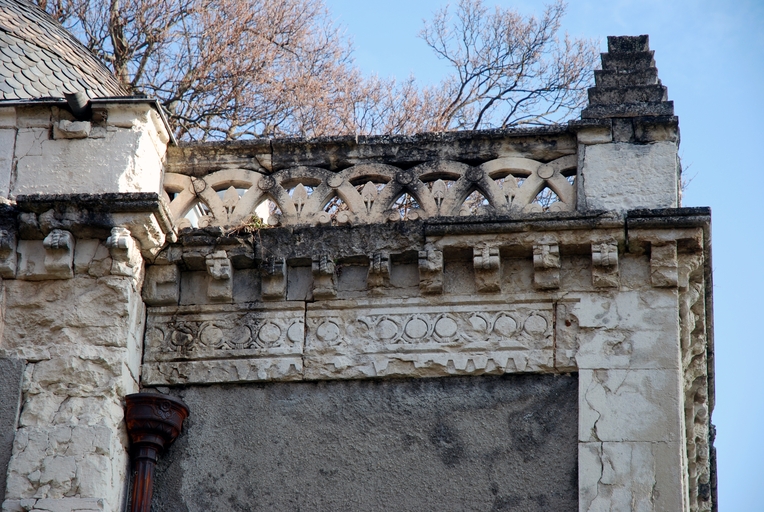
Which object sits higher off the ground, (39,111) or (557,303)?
(39,111)

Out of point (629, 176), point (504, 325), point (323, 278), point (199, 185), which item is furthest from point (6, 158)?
point (629, 176)

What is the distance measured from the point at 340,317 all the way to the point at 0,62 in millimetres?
2661

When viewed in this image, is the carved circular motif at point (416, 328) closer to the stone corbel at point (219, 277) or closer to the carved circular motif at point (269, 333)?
the carved circular motif at point (269, 333)

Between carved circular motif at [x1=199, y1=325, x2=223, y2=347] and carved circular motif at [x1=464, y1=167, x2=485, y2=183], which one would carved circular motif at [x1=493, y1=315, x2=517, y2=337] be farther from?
carved circular motif at [x1=199, y1=325, x2=223, y2=347]

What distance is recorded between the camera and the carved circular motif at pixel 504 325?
6.53 meters

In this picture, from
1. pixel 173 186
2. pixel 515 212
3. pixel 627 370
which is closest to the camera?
pixel 627 370

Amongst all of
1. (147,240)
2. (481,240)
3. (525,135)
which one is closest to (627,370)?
(481,240)

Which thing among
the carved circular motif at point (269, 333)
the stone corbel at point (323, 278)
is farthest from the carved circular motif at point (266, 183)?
the carved circular motif at point (269, 333)

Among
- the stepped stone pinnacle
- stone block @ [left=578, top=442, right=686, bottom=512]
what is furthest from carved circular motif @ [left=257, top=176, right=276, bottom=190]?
stone block @ [left=578, top=442, right=686, bottom=512]

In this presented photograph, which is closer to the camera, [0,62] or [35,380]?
[35,380]

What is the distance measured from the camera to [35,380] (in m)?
6.34

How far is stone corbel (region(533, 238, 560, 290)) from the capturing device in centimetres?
652

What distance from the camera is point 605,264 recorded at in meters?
6.47

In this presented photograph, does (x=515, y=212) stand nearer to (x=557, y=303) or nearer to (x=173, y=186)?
(x=557, y=303)
